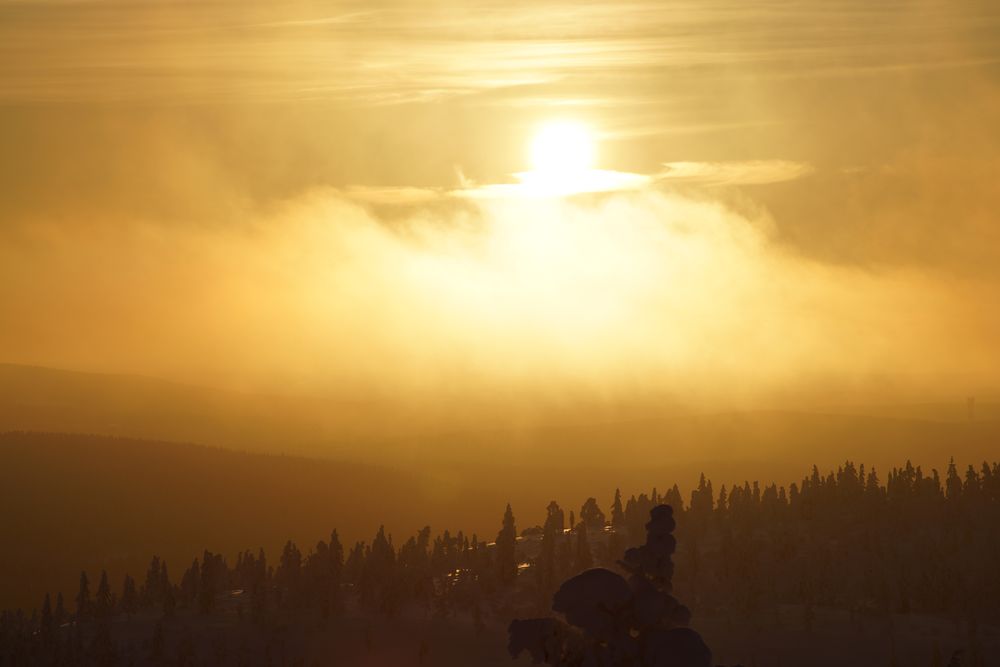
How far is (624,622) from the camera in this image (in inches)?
1737

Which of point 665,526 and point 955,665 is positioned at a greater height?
point 665,526

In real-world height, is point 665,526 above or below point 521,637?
above

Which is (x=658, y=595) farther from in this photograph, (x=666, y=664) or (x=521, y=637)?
(x=521, y=637)

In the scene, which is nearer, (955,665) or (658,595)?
(658,595)

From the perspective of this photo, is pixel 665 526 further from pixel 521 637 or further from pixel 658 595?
pixel 521 637

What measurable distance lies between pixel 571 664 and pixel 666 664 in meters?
3.16

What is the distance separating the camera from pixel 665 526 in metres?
44.2

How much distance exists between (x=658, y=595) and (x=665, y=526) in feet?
7.66

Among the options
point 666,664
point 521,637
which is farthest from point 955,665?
point 521,637

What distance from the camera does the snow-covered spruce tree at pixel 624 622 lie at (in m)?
42.6

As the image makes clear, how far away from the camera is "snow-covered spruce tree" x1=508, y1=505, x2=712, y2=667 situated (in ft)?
140

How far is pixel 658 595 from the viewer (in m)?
43.6

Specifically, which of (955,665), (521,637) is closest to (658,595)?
(521,637)

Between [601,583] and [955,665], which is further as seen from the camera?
[955,665]
